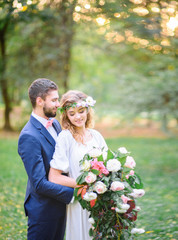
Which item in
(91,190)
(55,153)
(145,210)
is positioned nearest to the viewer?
(91,190)

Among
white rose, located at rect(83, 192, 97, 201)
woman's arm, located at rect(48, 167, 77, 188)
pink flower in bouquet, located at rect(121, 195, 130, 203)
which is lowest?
pink flower in bouquet, located at rect(121, 195, 130, 203)

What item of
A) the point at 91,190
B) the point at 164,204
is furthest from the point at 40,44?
the point at 91,190

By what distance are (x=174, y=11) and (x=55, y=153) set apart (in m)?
2.15

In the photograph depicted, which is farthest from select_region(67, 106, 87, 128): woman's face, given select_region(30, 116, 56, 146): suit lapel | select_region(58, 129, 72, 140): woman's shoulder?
select_region(30, 116, 56, 146): suit lapel

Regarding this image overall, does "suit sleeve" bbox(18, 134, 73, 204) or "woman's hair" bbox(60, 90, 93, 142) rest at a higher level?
"woman's hair" bbox(60, 90, 93, 142)

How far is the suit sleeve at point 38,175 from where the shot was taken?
2508 mm

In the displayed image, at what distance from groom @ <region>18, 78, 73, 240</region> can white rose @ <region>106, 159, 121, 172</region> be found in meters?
0.49

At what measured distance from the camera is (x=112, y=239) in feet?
7.98

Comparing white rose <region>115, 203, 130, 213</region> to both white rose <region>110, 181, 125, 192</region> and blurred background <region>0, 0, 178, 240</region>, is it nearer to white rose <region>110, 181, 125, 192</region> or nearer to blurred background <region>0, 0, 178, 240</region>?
white rose <region>110, 181, 125, 192</region>

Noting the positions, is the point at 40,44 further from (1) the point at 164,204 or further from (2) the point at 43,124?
(2) the point at 43,124

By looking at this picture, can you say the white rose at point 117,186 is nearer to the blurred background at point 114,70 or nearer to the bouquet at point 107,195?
the bouquet at point 107,195

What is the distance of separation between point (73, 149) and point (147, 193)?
494cm

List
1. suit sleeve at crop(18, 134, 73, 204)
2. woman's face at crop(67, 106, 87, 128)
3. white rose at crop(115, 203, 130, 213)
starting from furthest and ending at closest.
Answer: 1. woman's face at crop(67, 106, 87, 128)
2. suit sleeve at crop(18, 134, 73, 204)
3. white rose at crop(115, 203, 130, 213)

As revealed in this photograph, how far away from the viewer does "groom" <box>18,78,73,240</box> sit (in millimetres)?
2525
